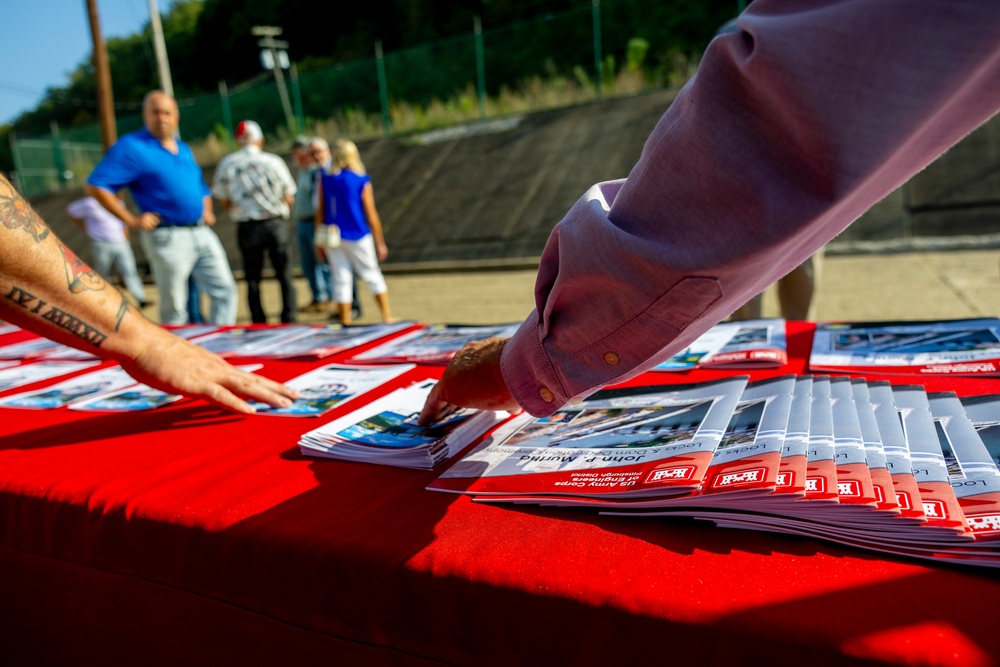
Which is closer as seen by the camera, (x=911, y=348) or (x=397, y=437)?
(x=397, y=437)

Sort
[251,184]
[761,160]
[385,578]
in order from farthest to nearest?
1. [251,184]
2. [385,578]
3. [761,160]

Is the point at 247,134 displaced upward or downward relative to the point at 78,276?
upward

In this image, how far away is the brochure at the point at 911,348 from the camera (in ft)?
4.23

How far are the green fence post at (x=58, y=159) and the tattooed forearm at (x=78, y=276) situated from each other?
2316 cm

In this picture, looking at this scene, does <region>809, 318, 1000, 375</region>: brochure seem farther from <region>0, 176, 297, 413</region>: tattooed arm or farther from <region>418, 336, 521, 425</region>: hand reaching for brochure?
<region>0, 176, 297, 413</region>: tattooed arm

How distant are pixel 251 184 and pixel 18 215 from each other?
414cm

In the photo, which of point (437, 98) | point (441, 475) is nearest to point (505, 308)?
point (441, 475)

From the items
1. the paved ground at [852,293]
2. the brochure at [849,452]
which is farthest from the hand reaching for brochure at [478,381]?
the paved ground at [852,293]

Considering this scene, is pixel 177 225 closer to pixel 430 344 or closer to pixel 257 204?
pixel 257 204

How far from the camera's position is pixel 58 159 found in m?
20.7

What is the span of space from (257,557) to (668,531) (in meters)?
0.52

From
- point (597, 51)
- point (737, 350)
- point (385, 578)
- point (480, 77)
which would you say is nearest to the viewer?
point (385, 578)

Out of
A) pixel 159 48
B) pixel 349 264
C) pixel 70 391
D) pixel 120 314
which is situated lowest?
pixel 349 264

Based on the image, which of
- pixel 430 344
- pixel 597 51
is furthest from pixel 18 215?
pixel 597 51
